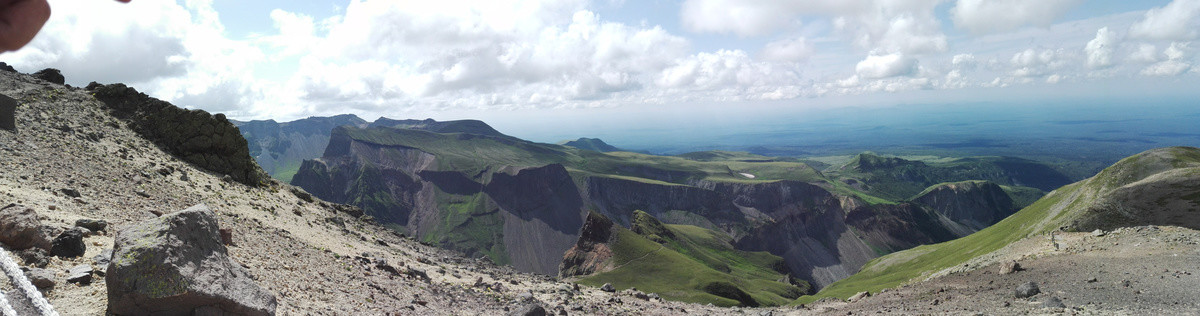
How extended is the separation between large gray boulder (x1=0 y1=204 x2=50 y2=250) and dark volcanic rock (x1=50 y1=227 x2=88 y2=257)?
0.17m

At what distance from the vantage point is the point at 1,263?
38.9ft

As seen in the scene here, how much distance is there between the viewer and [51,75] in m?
41.2

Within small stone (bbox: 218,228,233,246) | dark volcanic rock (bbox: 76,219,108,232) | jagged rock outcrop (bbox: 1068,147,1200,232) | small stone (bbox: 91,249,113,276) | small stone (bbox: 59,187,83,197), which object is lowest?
jagged rock outcrop (bbox: 1068,147,1200,232)

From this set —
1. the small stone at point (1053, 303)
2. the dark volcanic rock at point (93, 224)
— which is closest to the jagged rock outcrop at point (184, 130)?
the dark volcanic rock at point (93, 224)

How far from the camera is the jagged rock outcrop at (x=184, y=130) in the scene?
3769cm

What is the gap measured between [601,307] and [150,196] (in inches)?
970

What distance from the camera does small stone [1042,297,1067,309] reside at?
2825 cm

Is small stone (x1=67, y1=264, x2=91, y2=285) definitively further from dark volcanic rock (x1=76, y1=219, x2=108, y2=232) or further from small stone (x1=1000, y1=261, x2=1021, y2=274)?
small stone (x1=1000, y1=261, x2=1021, y2=274)

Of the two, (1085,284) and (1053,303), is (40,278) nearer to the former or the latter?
(1053,303)

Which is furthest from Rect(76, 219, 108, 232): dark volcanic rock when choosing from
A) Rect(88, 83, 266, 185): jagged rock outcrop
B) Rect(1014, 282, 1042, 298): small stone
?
Rect(1014, 282, 1042, 298): small stone

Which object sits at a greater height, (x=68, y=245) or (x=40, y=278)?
(x=68, y=245)

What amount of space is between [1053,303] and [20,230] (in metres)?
43.5

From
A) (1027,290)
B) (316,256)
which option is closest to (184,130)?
(316,256)

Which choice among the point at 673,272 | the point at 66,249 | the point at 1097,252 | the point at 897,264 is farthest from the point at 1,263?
the point at 897,264
